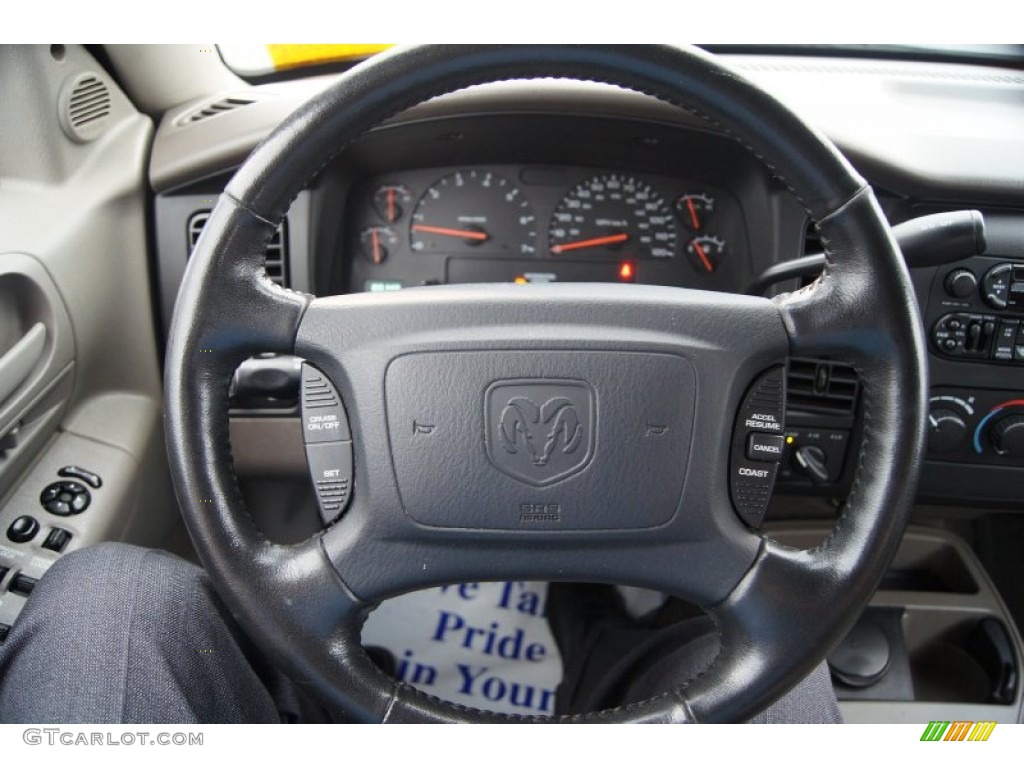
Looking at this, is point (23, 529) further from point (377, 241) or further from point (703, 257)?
point (703, 257)

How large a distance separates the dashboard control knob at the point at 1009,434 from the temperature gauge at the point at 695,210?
1.73ft

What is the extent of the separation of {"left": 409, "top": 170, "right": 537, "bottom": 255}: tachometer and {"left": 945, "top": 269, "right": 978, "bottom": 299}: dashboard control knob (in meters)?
0.61

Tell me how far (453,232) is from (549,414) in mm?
666

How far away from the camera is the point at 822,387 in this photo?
128 centimetres

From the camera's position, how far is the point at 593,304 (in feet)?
2.64

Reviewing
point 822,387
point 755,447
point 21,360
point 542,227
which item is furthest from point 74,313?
point 822,387

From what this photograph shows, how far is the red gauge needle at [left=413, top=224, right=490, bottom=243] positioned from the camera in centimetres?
→ 138

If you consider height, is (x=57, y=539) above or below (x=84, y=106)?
below

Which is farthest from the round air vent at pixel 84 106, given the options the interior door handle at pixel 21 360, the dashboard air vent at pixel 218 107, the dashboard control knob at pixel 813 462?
the dashboard control knob at pixel 813 462

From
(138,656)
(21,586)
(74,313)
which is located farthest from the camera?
(74,313)

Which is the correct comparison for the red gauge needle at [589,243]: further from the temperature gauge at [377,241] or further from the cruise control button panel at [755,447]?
the cruise control button panel at [755,447]

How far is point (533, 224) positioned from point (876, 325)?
721 millimetres
